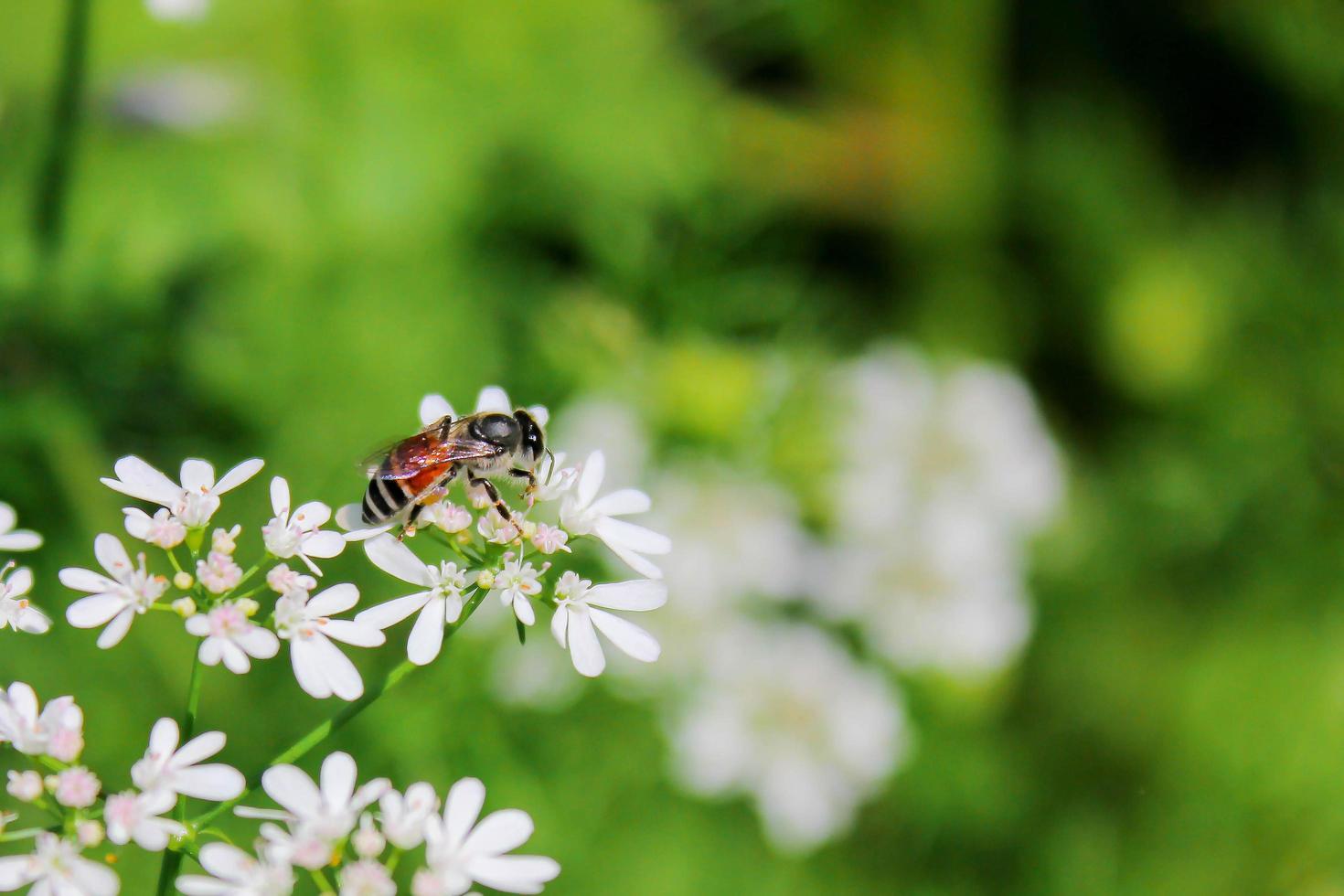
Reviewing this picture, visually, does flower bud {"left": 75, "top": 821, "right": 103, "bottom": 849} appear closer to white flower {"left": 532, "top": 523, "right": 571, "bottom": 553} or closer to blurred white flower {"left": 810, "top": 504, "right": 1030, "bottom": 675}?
white flower {"left": 532, "top": 523, "right": 571, "bottom": 553}

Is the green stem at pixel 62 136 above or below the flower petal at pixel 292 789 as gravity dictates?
above

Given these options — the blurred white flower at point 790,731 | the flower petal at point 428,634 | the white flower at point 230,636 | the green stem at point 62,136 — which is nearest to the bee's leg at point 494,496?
the flower petal at point 428,634

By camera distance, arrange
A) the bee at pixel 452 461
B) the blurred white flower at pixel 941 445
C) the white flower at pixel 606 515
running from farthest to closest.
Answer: the blurred white flower at pixel 941 445, the bee at pixel 452 461, the white flower at pixel 606 515

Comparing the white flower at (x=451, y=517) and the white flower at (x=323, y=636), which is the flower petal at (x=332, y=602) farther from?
the white flower at (x=451, y=517)

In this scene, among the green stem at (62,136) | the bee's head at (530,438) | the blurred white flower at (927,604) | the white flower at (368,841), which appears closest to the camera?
the white flower at (368,841)

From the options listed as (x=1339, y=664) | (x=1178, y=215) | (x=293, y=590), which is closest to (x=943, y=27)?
(x=1178, y=215)
